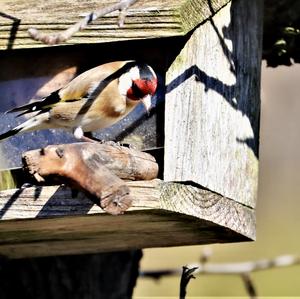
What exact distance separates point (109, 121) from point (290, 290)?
10.5ft

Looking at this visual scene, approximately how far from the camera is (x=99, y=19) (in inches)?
132

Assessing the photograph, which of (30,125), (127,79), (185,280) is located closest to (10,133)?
(30,125)

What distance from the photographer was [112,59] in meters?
3.48

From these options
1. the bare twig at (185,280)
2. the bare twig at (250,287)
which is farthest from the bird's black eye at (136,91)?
the bare twig at (250,287)

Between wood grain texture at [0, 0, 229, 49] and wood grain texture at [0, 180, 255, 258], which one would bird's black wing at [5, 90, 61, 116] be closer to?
wood grain texture at [0, 0, 229, 49]

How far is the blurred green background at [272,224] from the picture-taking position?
6324mm

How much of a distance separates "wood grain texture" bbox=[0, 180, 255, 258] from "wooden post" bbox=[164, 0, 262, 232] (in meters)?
0.05

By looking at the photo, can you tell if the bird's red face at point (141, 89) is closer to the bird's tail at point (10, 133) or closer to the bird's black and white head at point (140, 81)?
the bird's black and white head at point (140, 81)

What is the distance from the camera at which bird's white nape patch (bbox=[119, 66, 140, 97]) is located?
3328mm

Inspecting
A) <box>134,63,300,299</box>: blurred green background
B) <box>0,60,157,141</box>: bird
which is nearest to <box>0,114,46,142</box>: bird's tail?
<box>0,60,157,141</box>: bird

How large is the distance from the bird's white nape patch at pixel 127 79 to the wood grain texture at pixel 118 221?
34 cm

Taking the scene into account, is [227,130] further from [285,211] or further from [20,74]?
[285,211]

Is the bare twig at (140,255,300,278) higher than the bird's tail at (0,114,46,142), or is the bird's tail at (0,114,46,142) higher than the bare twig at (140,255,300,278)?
the bird's tail at (0,114,46,142)

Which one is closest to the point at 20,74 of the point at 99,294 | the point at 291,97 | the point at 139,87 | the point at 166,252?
the point at 139,87
